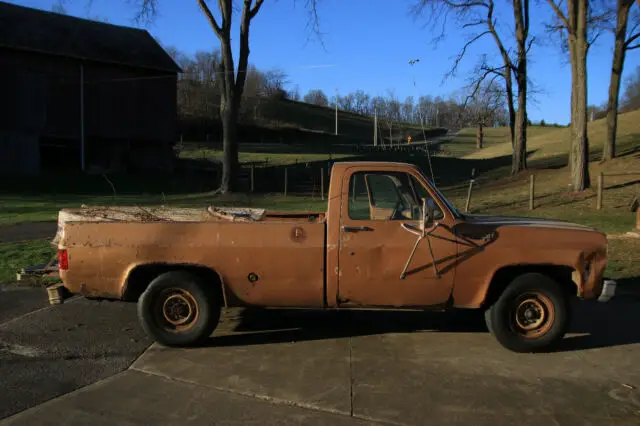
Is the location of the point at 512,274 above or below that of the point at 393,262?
below

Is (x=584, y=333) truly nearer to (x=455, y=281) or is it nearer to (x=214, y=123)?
(x=455, y=281)

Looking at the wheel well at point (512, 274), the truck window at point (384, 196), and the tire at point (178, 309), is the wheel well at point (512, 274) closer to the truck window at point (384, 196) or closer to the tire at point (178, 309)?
the truck window at point (384, 196)

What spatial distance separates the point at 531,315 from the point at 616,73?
2563cm

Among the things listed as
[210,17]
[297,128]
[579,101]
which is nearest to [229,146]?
[210,17]

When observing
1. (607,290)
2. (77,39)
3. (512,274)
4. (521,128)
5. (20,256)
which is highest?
(77,39)

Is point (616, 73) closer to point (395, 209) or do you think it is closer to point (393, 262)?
point (395, 209)

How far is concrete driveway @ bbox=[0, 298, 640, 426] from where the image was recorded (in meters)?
3.93

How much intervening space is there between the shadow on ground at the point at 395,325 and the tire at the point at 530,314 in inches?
16.7

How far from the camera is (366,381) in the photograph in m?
4.53

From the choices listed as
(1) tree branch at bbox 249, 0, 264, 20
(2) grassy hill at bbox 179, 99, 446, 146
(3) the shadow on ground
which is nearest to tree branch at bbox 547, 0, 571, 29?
(1) tree branch at bbox 249, 0, 264, 20

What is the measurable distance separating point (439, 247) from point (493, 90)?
26690mm

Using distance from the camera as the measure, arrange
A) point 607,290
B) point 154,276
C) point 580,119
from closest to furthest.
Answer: point 607,290 → point 154,276 → point 580,119

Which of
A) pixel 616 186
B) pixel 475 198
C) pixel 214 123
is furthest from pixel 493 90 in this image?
pixel 214 123

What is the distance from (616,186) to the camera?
19.0 m
